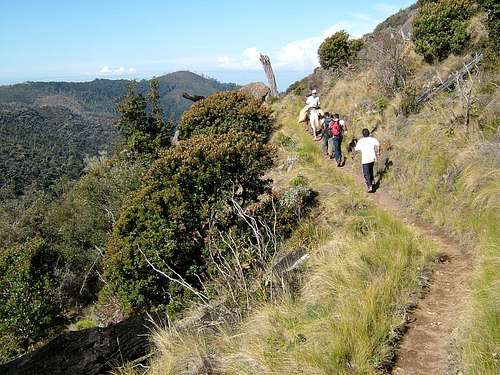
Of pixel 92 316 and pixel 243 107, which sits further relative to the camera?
pixel 243 107

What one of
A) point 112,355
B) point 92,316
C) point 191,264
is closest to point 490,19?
point 191,264

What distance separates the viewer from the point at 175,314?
8.92m

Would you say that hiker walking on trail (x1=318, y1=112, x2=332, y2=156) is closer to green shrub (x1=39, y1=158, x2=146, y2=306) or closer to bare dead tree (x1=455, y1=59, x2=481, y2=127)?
bare dead tree (x1=455, y1=59, x2=481, y2=127)

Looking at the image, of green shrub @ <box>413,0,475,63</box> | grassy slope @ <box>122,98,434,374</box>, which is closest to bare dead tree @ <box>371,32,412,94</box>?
green shrub @ <box>413,0,475,63</box>

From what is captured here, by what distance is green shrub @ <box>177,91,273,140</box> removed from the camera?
818 inches

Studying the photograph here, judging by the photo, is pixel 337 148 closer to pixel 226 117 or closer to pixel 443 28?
pixel 443 28

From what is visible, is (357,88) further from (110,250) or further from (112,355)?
(112,355)

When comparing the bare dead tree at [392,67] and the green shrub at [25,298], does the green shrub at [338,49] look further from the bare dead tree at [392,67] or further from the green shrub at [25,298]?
the green shrub at [25,298]

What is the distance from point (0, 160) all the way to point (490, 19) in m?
138

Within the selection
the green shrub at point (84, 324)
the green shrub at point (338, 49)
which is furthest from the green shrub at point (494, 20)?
the green shrub at point (84, 324)

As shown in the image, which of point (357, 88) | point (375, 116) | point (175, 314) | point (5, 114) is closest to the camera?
point (175, 314)

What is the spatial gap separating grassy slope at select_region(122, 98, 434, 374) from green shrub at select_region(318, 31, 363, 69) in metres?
20.4

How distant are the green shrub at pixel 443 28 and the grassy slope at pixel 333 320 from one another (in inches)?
412

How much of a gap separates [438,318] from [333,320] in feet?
3.97
